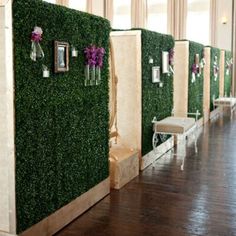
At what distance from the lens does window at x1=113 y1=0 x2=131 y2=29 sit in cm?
A: 1466

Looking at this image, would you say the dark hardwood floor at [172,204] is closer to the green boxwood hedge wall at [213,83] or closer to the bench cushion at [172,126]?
the bench cushion at [172,126]

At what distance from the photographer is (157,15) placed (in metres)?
14.1

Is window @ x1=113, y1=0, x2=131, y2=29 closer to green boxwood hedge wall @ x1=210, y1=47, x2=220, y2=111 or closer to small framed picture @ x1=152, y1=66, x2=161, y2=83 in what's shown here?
green boxwood hedge wall @ x1=210, y1=47, x2=220, y2=111

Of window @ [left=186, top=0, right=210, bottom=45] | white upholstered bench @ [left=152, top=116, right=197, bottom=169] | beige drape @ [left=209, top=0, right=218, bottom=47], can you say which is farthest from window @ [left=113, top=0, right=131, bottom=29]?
white upholstered bench @ [left=152, top=116, right=197, bottom=169]

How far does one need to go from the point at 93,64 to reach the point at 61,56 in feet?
1.81

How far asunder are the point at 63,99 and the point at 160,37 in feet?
8.90

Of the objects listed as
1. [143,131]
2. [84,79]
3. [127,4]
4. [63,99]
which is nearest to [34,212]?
[63,99]

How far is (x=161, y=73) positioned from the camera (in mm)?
5637

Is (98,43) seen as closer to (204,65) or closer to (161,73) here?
(161,73)

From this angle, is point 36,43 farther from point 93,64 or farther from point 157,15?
point 157,15

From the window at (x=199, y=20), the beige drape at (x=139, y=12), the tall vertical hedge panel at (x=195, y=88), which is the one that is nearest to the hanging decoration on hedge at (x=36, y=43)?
the tall vertical hedge panel at (x=195, y=88)

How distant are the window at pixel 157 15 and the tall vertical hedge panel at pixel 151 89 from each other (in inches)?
328

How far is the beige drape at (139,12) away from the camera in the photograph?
558 inches

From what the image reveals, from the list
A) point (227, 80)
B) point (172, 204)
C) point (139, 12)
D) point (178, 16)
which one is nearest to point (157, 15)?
point (139, 12)
